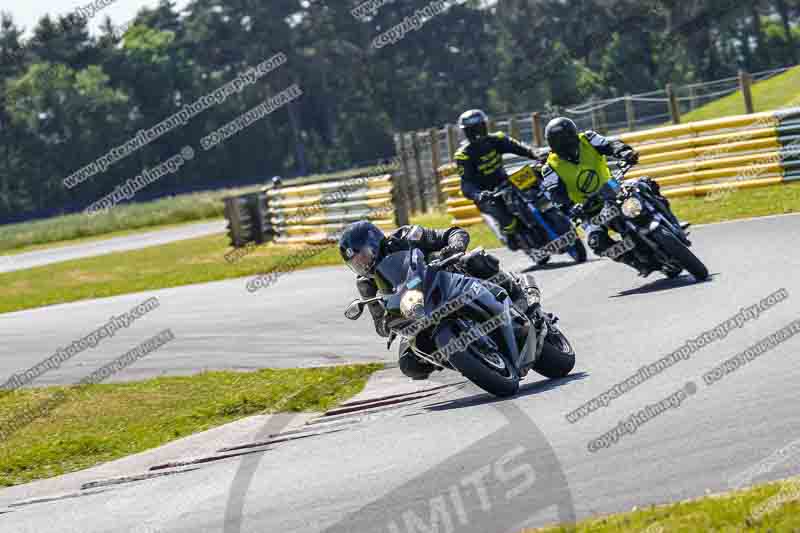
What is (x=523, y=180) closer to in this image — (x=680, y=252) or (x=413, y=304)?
(x=680, y=252)

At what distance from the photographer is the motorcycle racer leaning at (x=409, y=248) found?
930cm

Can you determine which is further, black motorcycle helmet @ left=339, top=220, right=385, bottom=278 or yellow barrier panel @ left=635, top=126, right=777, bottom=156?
yellow barrier panel @ left=635, top=126, right=777, bottom=156

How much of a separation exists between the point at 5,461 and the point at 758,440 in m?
6.59

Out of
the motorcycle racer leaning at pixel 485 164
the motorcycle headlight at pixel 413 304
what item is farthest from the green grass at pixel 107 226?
the motorcycle headlight at pixel 413 304

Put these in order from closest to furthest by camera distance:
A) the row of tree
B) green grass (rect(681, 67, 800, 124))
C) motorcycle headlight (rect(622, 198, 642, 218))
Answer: motorcycle headlight (rect(622, 198, 642, 218)) < green grass (rect(681, 67, 800, 124)) < the row of tree

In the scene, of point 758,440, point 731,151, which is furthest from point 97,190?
point 758,440

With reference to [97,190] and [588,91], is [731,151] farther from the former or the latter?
[97,190]

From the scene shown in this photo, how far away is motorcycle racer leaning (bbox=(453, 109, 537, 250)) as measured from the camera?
17.8 metres

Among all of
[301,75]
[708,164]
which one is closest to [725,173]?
[708,164]

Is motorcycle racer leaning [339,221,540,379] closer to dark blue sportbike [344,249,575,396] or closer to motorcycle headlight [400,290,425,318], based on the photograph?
dark blue sportbike [344,249,575,396]

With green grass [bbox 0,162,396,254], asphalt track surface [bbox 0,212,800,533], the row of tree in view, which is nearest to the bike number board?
asphalt track surface [bbox 0,212,800,533]

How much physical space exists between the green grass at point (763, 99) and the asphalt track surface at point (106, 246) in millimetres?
15239

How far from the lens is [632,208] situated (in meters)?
13.4

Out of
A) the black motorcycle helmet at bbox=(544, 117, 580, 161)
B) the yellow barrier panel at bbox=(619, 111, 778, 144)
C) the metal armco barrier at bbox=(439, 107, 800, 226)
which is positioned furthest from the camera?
the yellow barrier panel at bbox=(619, 111, 778, 144)
